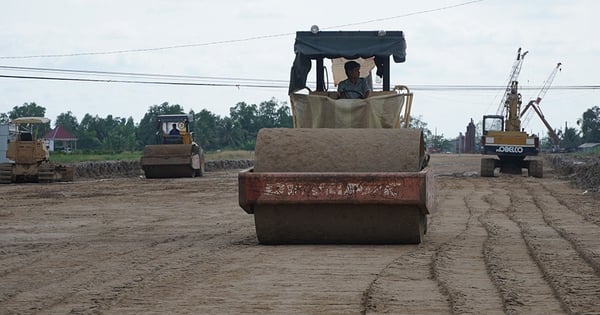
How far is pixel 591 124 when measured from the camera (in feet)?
483

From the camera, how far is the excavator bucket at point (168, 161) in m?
35.8

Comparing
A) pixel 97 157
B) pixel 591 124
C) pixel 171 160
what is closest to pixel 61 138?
pixel 97 157

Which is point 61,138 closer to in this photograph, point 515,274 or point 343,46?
point 343,46

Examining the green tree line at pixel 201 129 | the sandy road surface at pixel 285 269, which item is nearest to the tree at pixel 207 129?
the green tree line at pixel 201 129

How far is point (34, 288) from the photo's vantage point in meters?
7.76

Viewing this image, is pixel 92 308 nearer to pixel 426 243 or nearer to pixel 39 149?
pixel 426 243

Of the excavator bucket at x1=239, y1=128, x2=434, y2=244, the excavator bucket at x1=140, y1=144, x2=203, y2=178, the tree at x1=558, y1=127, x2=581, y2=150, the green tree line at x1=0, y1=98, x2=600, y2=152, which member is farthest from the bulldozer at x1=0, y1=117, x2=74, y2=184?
the tree at x1=558, y1=127, x2=581, y2=150

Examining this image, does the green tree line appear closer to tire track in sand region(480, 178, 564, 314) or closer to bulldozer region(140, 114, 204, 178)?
bulldozer region(140, 114, 204, 178)

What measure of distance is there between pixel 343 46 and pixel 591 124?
142 meters

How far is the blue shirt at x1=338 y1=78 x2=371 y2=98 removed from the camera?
11.8m

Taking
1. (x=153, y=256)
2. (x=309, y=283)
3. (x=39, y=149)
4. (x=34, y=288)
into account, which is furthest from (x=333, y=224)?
(x=39, y=149)

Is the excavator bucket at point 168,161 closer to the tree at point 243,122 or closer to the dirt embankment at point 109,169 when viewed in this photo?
the dirt embankment at point 109,169

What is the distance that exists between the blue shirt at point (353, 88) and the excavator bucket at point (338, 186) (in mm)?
1256

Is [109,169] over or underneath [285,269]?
underneath
